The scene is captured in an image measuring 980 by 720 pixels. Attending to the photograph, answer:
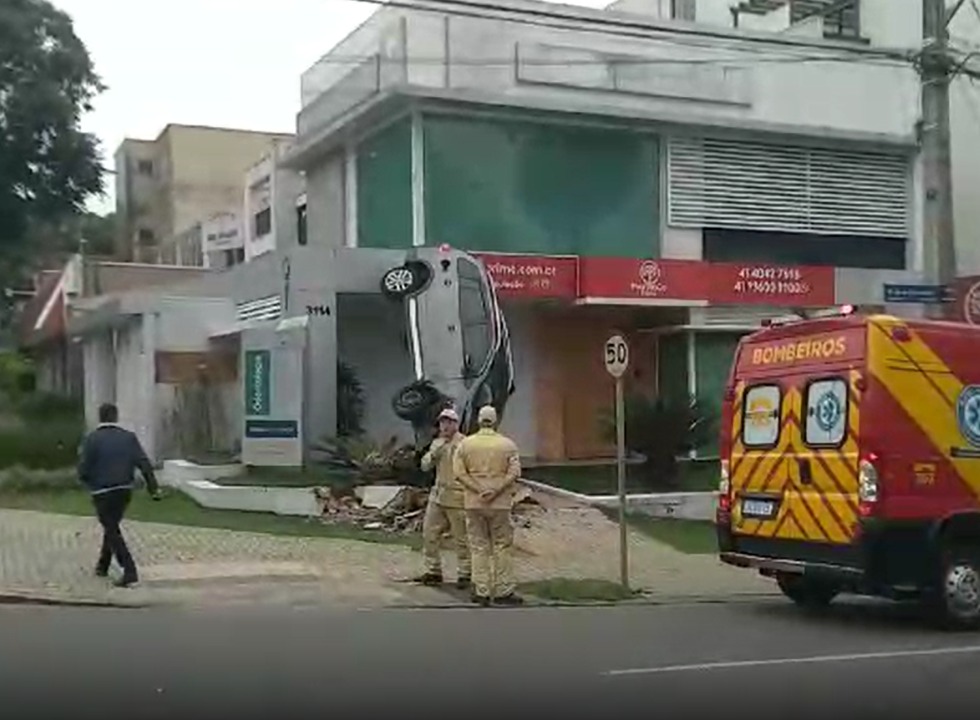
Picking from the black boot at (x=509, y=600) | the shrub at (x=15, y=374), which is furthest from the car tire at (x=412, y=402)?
the shrub at (x=15, y=374)

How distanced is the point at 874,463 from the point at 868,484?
0.58 feet

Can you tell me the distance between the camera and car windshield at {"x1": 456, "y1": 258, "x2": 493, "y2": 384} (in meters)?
20.1

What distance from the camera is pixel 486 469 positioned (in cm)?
1312

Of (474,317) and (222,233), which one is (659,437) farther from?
(222,233)

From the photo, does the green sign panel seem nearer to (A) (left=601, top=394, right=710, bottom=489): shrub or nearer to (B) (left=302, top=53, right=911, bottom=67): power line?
(A) (left=601, top=394, right=710, bottom=489): shrub

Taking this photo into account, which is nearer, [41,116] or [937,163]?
[937,163]

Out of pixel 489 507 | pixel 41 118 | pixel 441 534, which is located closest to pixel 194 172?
pixel 41 118

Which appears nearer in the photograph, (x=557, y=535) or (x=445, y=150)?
(x=557, y=535)

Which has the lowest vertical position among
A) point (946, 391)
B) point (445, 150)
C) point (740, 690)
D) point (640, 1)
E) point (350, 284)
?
point (740, 690)

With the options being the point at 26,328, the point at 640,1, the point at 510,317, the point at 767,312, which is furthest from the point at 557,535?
the point at 26,328

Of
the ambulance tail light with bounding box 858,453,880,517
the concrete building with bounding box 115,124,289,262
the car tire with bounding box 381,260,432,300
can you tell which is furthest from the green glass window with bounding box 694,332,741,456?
the concrete building with bounding box 115,124,289,262

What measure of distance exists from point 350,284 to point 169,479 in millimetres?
4054

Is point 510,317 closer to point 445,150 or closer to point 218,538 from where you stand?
point 445,150

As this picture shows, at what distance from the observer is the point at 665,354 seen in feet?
84.5
